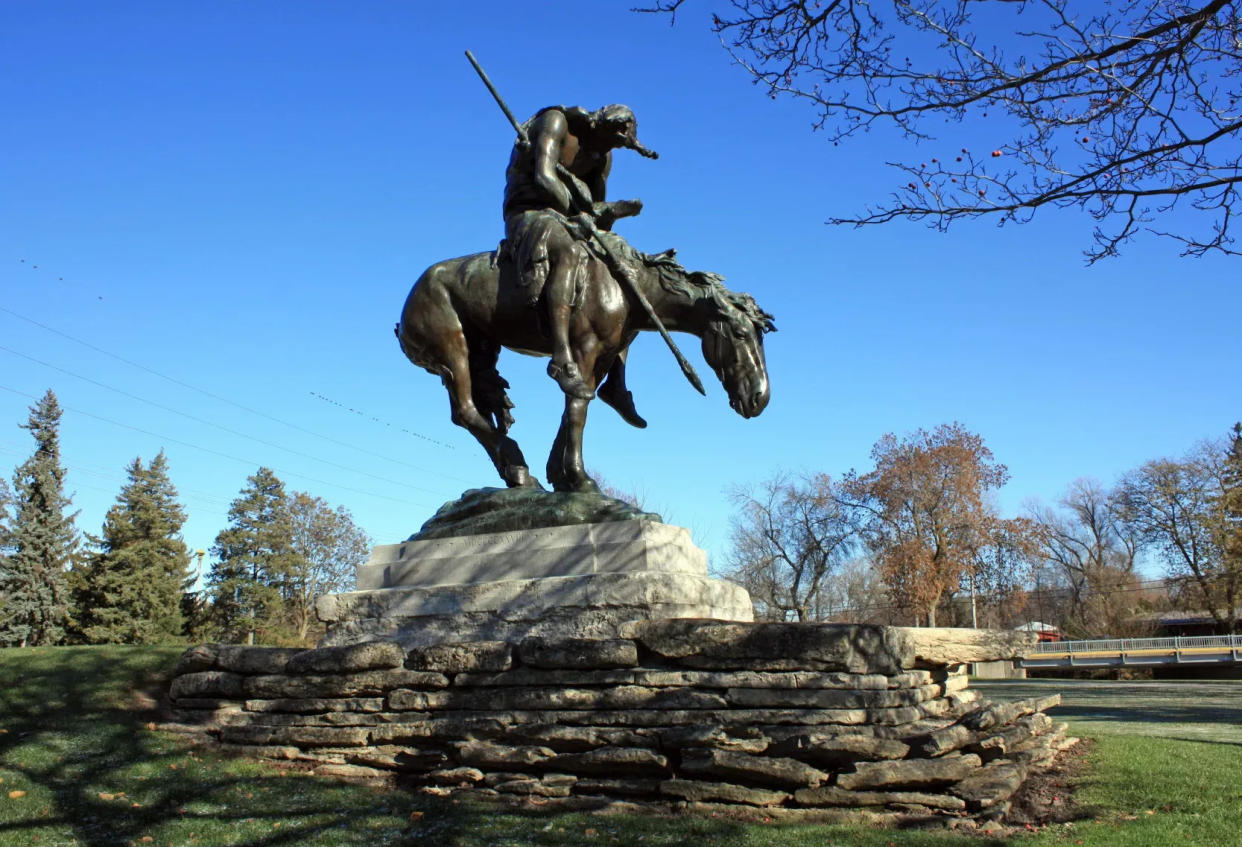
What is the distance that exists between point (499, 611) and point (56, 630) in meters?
29.5

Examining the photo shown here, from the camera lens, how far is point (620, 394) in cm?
855

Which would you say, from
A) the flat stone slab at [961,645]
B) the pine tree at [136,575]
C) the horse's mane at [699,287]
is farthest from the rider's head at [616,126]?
the pine tree at [136,575]

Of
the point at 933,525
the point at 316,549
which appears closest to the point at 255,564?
the point at 316,549

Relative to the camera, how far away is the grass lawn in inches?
188

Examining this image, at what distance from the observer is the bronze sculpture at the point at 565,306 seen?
25.5 feet

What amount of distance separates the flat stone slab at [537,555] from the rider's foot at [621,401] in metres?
1.67

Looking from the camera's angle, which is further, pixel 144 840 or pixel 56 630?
pixel 56 630

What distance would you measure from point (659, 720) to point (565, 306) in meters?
3.54

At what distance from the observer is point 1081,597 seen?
62094 mm

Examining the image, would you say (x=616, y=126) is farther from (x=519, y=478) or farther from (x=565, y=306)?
(x=519, y=478)

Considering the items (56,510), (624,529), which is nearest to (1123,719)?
(624,529)

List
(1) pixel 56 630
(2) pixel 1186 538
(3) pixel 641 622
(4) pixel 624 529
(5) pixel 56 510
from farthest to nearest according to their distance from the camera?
(2) pixel 1186 538
(5) pixel 56 510
(1) pixel 56 630
(4) pixel 624 529
(3) pixel 641 622

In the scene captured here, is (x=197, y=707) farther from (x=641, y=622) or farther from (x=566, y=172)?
(x=566, y=172)

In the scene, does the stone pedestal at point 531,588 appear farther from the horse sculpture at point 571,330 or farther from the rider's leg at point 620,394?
the rider's leg at point 620,394
